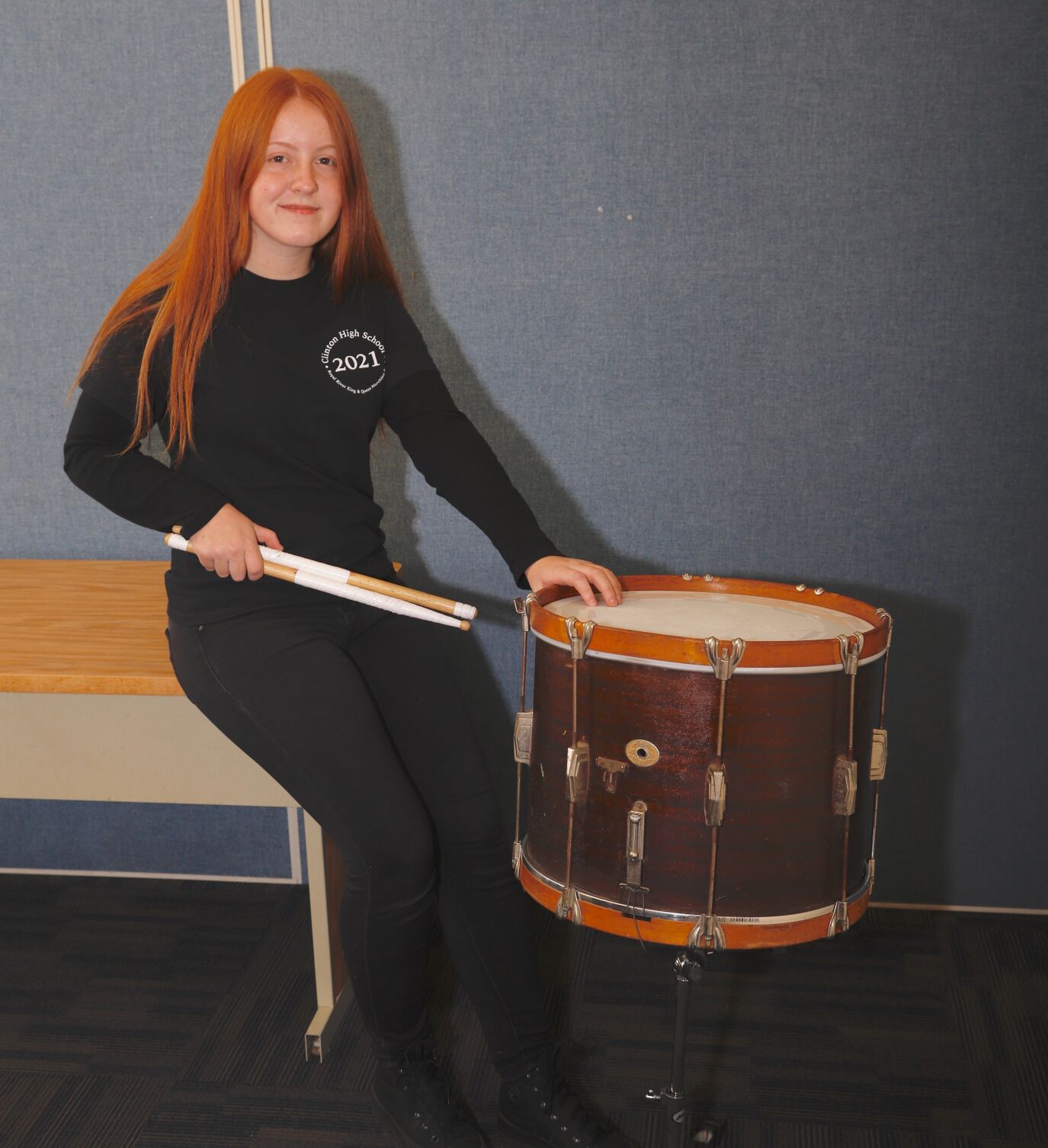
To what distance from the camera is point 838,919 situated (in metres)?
1.35

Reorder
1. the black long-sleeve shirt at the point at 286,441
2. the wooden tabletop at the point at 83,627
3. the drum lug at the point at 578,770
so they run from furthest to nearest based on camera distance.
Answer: the wooden tabletop at the point at 83,627 → the black long-sleeve shirt at the point at 286,441 → the drum lug at the point at 578,770

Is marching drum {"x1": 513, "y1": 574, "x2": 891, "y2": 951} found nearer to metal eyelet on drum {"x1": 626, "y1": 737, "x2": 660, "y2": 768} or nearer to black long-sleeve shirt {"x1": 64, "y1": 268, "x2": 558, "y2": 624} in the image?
metal eyelet on drum {"x1": 626, "y1": 737, "x2": 660, "y2": 768}

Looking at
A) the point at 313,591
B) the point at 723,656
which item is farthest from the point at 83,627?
the point at 723,656

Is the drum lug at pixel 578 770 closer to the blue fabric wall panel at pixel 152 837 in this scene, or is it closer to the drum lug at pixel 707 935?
the drum lug at pixel 707 935

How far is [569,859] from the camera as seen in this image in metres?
1.38

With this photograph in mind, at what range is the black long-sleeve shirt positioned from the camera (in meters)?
1.53

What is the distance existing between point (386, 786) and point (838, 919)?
0.61 metres

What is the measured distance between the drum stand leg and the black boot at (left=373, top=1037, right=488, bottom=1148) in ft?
0.90

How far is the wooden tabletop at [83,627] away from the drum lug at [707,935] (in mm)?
850

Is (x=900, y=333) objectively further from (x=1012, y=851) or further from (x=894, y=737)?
(x=1012, y=851)

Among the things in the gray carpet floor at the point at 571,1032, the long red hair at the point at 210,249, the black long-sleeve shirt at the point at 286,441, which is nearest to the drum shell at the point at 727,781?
the black long-sleeve shirt at the point at 286,441

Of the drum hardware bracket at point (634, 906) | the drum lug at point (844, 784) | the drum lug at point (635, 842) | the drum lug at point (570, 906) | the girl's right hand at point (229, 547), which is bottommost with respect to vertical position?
the drum lug at point (570, 906)

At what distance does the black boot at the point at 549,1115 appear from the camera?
4.94ft

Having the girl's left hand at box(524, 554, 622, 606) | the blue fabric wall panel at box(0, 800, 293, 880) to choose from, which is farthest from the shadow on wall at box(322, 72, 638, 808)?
the girl's left hand at box(524, 554, 622, 606)
